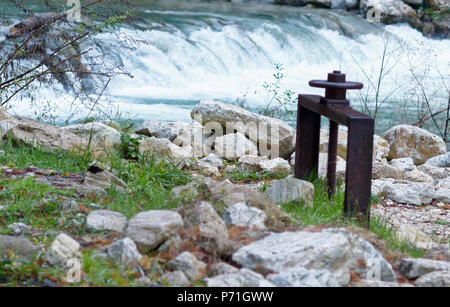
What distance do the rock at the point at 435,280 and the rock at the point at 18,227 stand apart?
2010mm

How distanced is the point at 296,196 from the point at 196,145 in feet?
9.25

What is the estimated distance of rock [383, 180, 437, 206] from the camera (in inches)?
208

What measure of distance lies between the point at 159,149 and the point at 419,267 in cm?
319

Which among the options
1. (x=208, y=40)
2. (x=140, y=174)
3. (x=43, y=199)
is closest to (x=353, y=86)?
(x=140, y=174)

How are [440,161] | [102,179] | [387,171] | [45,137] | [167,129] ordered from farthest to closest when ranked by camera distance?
[440,161]
[167,129]
[387,171]
[45,137]
[102,179]

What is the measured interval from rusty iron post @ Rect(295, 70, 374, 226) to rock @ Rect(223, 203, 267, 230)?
650mm

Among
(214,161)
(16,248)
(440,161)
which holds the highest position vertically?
(16,248)

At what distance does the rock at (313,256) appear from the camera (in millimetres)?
2621

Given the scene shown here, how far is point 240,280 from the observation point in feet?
8.12

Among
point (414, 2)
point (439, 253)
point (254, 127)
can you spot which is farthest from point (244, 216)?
point (414, 2)

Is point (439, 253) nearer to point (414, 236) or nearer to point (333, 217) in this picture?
point (333, 217)

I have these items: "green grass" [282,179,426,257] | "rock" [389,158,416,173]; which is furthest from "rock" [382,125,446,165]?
"green grass" [282,179,426,257]

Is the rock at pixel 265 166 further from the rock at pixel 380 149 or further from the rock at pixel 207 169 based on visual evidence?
the rock at pixel 380 149

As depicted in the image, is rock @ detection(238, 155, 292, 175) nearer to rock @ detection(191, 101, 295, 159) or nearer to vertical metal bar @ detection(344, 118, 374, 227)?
rock @ detection(191, 101, 295, 159)
